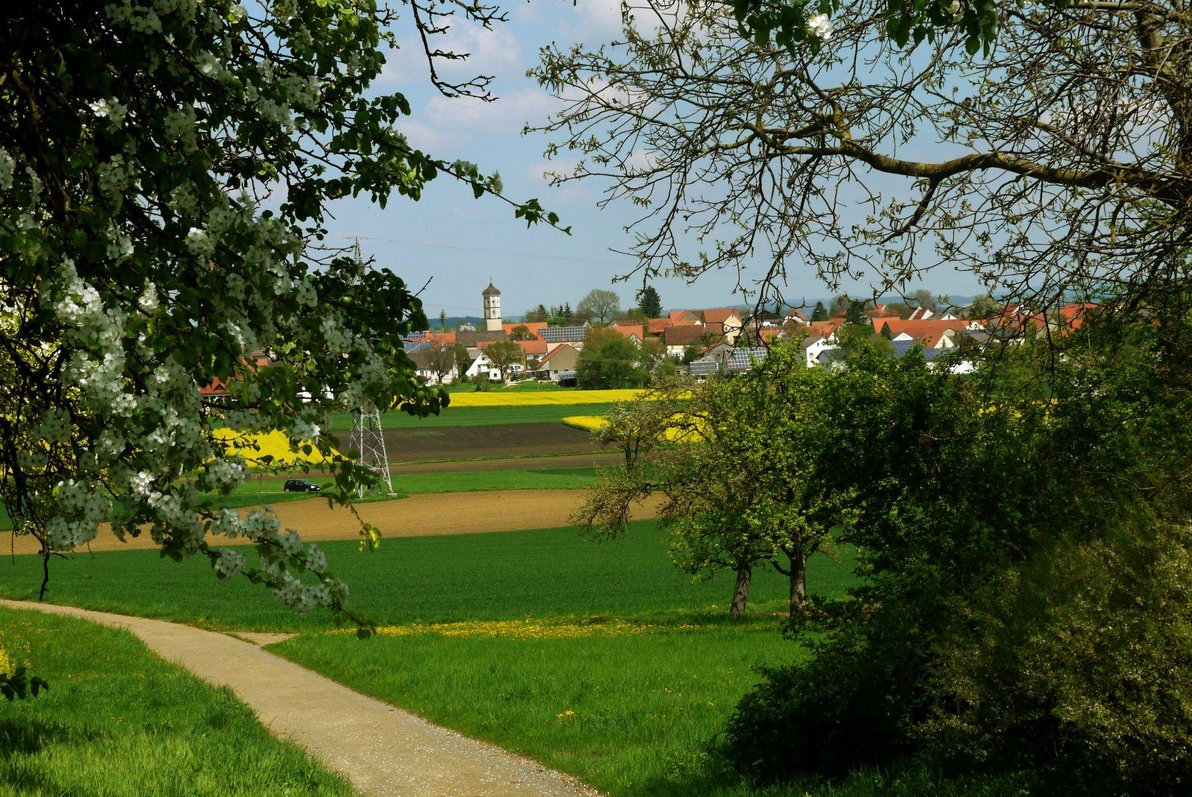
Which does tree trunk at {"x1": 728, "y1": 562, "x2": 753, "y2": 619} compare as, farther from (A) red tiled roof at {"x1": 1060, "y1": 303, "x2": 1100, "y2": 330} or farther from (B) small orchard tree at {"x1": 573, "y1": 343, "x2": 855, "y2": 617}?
(A) red tiled roof at {"x1": 1060, "y1": 303, "x2": 1100, "y2": 330}

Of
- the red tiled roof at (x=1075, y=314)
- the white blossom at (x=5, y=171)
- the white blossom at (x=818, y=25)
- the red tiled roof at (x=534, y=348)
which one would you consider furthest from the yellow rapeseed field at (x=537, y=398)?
the white blossom at (x=5, y=171)

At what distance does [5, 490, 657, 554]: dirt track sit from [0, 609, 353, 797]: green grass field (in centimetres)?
3831

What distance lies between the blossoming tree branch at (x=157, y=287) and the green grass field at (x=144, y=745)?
305 centimetres

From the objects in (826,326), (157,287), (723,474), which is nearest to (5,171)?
(157,287)

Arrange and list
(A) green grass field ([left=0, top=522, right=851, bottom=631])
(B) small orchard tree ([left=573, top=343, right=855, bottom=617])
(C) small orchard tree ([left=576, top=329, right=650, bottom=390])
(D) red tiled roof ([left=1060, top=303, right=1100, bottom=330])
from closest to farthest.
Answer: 1. (D) red tiled roof ([left=1060, top=303, right=1100, bottom=330])
2. (B) small orchard tree ([left=573, top=343, right=855, bottom=617])
3. (A) green grass field ([left=0, top=522, right=851, bottom=631])
4. (C) small orchard tree ([left=576, top=329, right=650, bottom=390])

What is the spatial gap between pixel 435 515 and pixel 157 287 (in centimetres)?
5539

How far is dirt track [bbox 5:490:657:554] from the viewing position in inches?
2154

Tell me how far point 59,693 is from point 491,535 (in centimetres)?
3963

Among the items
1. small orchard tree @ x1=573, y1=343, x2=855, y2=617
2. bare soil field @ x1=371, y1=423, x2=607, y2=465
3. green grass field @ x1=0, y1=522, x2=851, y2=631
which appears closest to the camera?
small orchard tree @ x1=573, y1=343, x2=855, y2=617

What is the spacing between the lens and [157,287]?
4.57 metres

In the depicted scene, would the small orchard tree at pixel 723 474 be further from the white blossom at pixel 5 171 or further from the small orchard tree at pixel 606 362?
the small orchard tree at pixel 606 362

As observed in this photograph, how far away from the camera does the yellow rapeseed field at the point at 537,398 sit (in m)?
119

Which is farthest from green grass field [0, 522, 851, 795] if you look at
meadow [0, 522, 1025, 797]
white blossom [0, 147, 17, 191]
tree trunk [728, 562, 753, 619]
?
white blossom [0, 147, 17, 191]

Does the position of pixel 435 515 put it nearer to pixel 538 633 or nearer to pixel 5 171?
pixel 538 633
